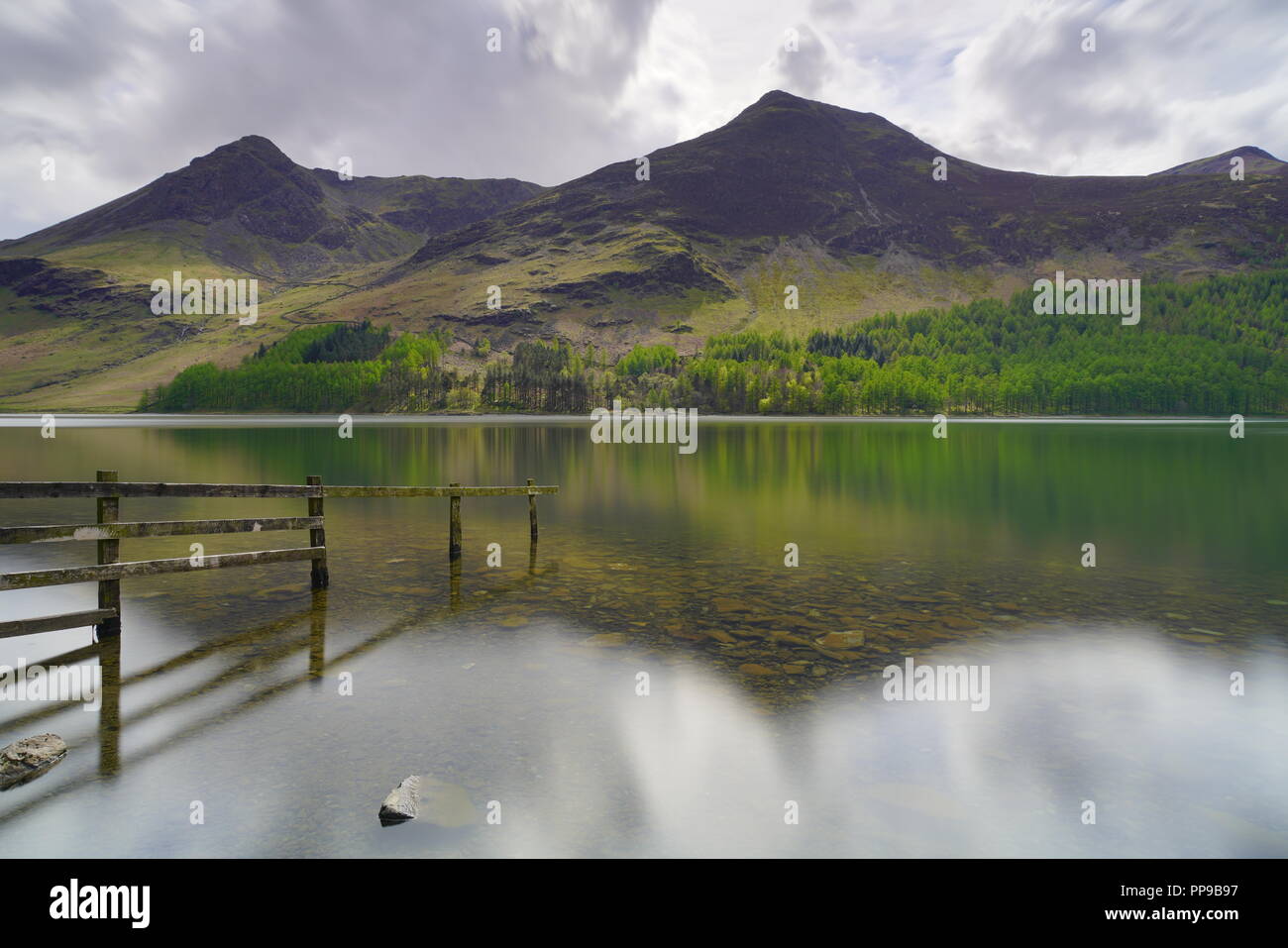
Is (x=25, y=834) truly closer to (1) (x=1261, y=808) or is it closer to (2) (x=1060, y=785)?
(2) (x=1060, y=785)

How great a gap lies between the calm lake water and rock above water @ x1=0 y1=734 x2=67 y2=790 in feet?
0.74

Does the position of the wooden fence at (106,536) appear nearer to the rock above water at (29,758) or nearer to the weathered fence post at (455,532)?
the rock above water at (29,758)

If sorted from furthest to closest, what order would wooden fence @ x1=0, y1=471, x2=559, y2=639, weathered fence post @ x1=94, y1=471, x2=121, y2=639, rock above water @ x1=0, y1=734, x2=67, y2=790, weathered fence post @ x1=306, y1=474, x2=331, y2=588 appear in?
weathered fence post @ x1=306, y1=474, x2=331, y2=588 < weathered fence post @ x1=94, y1=471, x2=121, y2=639 < wooden fence @ x1=0, y1=471, x2=559, y2=639 < rock above water @ x1=0, y1=734, x2=67, y2=790

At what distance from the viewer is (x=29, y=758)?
8.83 m

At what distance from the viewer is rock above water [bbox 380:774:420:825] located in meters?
7.85

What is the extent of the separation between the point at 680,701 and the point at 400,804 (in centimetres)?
487

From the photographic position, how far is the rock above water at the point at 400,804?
7848 mm

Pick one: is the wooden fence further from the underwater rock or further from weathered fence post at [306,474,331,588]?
the underwater rock

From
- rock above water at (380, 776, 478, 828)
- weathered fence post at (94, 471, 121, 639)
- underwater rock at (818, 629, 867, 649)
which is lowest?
rock above water at (380, 776, 478, 828)

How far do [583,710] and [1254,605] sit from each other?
1760 cm

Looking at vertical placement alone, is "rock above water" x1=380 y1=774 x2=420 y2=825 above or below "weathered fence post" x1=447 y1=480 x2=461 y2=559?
below

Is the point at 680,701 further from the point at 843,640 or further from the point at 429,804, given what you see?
the point at 843,640

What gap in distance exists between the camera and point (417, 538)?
89.9ft

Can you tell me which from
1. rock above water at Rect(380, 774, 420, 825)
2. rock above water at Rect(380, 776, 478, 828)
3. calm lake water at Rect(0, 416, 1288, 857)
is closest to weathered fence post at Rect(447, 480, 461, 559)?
calm lake water at Rect(0, 416, 1288, 857)
